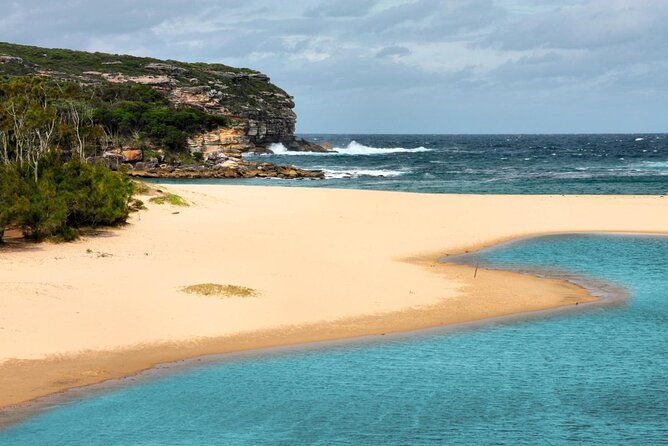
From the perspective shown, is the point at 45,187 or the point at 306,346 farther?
the point at 45,187

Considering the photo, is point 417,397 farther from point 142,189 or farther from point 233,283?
point 142,189

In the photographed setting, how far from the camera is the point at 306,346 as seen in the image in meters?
15.7

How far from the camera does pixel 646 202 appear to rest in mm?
43281

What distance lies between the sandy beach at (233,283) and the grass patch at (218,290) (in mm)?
243

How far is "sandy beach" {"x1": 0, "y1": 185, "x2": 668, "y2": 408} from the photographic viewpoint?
1470 centimetres

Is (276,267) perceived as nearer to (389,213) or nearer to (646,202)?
(389,213)

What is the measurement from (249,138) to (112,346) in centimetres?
9461

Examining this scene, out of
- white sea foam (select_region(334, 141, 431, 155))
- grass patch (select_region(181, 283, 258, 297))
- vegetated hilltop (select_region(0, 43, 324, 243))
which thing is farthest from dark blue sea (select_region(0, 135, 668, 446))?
white sea foam (select_region(334, 141, 431, 155))

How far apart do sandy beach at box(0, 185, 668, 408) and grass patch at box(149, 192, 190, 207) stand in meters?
0.67

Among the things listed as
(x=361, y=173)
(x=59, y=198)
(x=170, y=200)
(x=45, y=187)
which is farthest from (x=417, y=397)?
(x=361, y=173)

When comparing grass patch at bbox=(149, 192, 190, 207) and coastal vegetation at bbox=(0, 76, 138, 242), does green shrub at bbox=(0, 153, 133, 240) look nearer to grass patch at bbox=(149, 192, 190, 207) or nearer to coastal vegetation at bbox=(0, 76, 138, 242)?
coastal vegetation at bbox=(0, 76, 138, 242)

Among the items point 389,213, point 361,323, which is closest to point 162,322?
point 361,323

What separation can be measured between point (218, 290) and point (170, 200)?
1625 centimetres

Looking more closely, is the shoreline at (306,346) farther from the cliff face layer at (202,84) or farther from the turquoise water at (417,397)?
the cliff face layer at (202,84)
